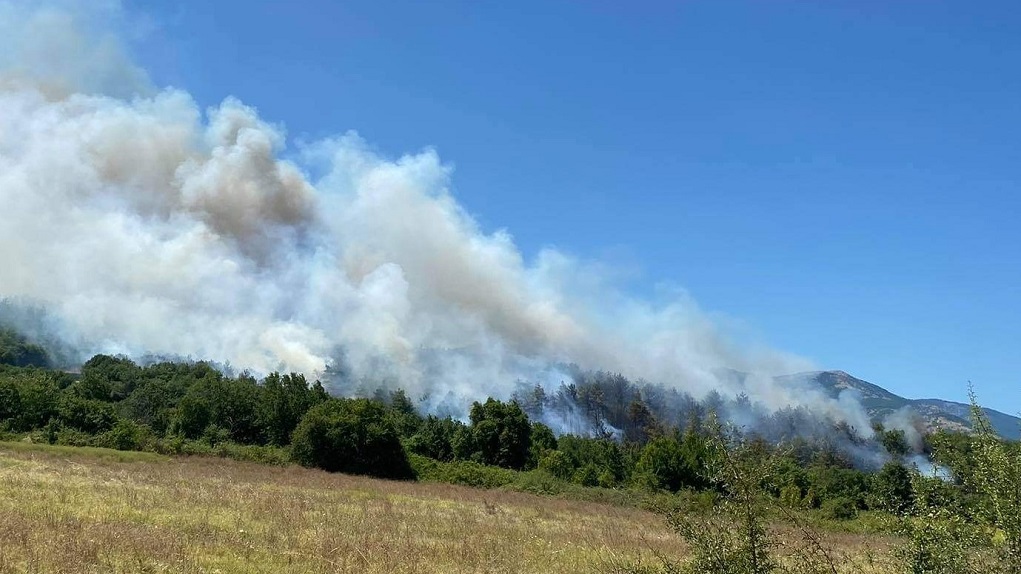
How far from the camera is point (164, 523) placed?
671 inches

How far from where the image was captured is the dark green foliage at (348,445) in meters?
62.9

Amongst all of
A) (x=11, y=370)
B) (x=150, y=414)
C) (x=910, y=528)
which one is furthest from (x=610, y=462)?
(x=11, y=370)

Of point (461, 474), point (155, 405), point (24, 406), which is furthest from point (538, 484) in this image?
point (155, 405)

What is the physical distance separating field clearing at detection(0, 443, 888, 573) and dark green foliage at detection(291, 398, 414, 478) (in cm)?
3117

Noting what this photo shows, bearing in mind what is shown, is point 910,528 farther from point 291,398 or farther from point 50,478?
point 291,398

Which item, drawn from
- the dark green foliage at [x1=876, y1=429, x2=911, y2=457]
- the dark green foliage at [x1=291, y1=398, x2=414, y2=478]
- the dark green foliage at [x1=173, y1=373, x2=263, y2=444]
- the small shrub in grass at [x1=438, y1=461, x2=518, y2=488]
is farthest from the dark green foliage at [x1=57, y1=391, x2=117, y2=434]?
the dark green foliage at [x1=876, y1=429, x2=911, y2=457]

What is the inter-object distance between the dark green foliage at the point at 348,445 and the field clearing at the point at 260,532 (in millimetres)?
31173

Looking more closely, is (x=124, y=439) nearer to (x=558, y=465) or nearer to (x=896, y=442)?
(x=558, y=465)

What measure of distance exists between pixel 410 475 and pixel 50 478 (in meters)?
44.0

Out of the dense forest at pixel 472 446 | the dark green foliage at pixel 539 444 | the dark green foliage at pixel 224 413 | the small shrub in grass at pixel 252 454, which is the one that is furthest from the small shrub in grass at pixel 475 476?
the dark green foliage at pixel 224 413

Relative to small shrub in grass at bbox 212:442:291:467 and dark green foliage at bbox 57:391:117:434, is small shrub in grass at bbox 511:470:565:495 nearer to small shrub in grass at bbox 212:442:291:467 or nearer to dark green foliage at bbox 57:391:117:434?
small shrub in grass at bbox 212:442:291:467

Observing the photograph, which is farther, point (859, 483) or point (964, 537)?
point (859, 483)

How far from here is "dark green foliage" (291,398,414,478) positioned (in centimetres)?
6288

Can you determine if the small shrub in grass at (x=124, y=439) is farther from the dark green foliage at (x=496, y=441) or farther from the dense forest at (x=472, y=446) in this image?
the dark green foliage at (x=496, y=441)
